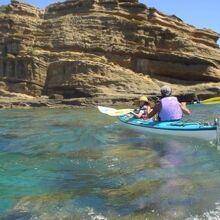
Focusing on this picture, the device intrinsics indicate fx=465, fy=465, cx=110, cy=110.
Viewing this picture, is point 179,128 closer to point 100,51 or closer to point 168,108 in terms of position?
point 168,108

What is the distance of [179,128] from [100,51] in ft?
119

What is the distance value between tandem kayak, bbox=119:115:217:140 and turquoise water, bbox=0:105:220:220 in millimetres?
219

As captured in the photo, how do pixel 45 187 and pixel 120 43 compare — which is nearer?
pixel 45 187

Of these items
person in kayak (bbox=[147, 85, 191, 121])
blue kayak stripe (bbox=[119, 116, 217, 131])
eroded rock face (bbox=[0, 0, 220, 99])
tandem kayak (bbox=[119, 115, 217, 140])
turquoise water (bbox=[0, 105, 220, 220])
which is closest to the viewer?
turquoise water (bbox=[0, 105, 220, 220])

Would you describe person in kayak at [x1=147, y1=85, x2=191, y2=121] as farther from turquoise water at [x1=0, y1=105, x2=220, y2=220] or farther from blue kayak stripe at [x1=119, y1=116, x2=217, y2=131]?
turquoise water at [x1=0, y1=105, x2=220, y2=220]

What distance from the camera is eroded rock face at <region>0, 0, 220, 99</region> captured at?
45.3 m

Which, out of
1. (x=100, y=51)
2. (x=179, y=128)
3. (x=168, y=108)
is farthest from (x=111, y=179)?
(x=100, y=51)

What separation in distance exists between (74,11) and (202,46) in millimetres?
14489

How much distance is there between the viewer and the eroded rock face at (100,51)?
45281 millimetres

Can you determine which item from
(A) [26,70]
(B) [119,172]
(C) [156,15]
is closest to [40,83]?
(A) [26,70]

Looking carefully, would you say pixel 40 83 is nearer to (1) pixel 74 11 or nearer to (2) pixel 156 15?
(1) pixel 74 11

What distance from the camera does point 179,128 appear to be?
12.5 metres

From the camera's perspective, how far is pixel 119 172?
358 inches

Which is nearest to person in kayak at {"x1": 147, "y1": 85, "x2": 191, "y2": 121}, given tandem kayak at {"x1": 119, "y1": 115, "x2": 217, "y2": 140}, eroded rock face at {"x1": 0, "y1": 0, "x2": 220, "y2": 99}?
tandem kayak at {"x1": 119, "y1": 115, "x2": 217, "y2": 140}
